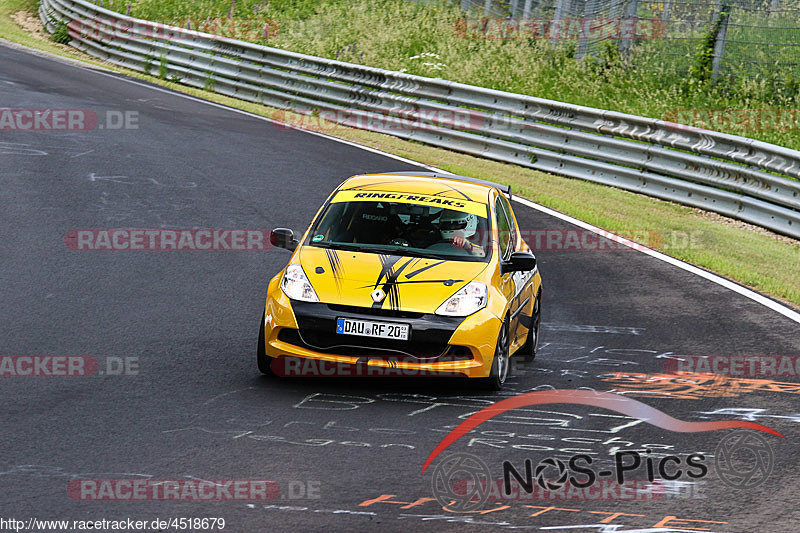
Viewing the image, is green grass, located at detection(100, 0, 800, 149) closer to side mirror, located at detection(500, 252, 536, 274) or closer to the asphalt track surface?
the asphalt track surface

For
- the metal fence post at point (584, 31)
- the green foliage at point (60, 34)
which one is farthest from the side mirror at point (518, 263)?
the green foliage at point (60, 34)

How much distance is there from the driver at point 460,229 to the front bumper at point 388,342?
0.98 meters

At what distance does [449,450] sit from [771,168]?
1088 centimetres

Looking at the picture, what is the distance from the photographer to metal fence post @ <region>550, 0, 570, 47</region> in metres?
26.0

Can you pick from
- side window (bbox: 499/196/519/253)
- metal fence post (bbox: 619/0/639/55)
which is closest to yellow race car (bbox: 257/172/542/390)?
side window (bbox: 499/196/519/253)

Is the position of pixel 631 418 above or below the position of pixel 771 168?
below

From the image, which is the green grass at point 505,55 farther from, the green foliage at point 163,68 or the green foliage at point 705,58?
the green foliage at point 163,68

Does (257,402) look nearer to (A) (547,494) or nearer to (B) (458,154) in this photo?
(A) (547,494)

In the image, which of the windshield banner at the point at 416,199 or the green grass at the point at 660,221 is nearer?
the windshield banner at the point at 416,199

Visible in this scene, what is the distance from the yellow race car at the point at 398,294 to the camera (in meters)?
7.77

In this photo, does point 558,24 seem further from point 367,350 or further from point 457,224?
point 367,350

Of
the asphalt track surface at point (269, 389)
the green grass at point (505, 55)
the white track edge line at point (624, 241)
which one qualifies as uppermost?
the green grass at point (505, 55)

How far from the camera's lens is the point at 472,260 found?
8.57m

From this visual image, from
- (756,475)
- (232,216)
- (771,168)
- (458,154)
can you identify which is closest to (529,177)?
(458,154)
